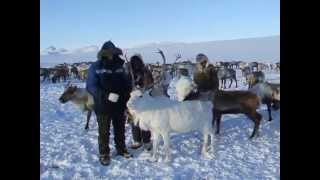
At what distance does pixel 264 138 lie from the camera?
4.93 m

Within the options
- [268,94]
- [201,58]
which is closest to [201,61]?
[201,58]

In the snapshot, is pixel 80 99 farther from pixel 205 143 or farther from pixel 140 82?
pixel 205 143

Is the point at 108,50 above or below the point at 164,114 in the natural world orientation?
above

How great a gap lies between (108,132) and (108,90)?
0.40 meters

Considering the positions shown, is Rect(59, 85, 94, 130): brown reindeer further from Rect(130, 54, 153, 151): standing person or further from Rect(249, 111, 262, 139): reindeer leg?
Rect(249, 111, 262, 139): reindeer leg

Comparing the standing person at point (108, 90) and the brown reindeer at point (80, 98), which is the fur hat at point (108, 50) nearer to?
the standing person at point (108, 90)

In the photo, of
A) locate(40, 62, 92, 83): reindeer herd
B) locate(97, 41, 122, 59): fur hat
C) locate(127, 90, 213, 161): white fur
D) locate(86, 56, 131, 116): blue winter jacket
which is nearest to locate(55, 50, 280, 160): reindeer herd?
locate(127, 90, 213, 161): white fur

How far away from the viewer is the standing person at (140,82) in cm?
449

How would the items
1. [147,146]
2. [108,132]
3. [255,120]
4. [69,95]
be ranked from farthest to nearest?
[69,95], [255,120], [147,146], [108,132]

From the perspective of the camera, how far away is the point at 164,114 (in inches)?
169

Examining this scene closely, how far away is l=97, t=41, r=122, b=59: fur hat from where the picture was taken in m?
4.23
